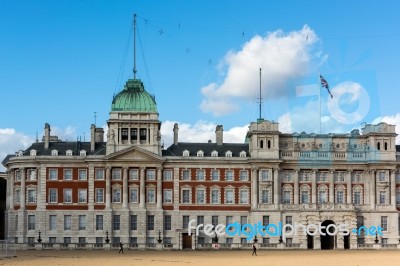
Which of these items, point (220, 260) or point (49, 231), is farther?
point (49, 231)

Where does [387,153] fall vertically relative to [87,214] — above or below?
above

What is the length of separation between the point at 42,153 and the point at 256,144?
103 ft

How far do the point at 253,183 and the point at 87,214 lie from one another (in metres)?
24.4

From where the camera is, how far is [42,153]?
124875mm

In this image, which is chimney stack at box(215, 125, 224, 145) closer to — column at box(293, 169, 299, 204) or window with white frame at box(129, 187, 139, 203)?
column at box(293, 169, 299, 204)

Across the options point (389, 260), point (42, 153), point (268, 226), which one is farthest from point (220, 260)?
point (42, 153)

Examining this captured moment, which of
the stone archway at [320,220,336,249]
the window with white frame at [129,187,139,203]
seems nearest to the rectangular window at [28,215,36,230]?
the window with white frame at [129,187,139,203]

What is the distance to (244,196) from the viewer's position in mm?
125062

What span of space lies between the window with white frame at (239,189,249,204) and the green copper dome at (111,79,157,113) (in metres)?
17.4

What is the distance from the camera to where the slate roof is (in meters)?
126

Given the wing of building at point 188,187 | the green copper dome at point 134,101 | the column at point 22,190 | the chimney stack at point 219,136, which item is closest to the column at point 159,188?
the wing of building at point 188,187

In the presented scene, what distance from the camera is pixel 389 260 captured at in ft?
278

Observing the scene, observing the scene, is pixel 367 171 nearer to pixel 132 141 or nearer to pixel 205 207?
pixel 205 207

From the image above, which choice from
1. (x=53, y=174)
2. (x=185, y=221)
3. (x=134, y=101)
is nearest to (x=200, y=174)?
(x=185, y=221)
